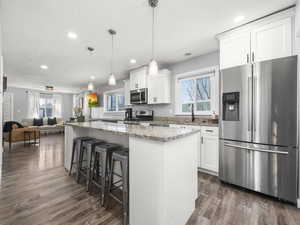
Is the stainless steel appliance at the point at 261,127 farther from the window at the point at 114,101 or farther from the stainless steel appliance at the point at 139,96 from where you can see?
the window at the point at 114,101

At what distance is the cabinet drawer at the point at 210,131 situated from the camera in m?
2.63

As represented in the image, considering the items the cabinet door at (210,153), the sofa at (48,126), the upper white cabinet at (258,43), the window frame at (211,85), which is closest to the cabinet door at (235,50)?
the upper white cabinet at (258,43)

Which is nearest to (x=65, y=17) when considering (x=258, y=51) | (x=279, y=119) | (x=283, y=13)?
(x=258, y=51)

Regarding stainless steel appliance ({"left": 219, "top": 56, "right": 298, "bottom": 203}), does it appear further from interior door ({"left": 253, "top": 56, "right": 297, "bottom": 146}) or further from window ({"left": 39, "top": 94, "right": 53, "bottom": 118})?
window ({"left": 39, "top": 94, "right": 53, "bottom": 118})

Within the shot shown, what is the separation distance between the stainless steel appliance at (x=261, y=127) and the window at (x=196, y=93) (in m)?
0.97

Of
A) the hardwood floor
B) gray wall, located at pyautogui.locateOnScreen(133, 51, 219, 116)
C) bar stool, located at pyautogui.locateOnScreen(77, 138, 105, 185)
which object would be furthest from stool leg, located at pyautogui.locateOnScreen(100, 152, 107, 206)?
gray wall, located at pyautogui.locateOnScreen(133, 51, 219, 116)

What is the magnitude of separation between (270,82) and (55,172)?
3.99 m

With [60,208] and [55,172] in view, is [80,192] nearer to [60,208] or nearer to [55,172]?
[60,208]

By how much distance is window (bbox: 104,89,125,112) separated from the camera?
244 inches

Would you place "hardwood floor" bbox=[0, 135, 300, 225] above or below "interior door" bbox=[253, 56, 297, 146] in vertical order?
below

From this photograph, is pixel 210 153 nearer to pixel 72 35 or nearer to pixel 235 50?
pixel 235 50

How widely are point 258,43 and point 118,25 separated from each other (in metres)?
2.20

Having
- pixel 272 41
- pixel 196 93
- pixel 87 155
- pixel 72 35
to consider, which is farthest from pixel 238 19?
pixel 87 155

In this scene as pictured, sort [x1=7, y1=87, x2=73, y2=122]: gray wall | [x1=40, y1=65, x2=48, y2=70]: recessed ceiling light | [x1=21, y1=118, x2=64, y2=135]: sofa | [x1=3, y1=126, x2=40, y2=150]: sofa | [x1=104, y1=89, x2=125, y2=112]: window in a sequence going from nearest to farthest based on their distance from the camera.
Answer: [x1=40, y1=65, x2=48, y2=70]: recessed ceiling light → [x1=3, y1=126, x2=40, y2=150]: sofa → [x1=104, y1=89, x2=125, y2=112]: window → [x1=7, y1=87, x2=73, y2=122]: gray wall → [x1=21, y1=118, x2=64, y2=135]: sofa
